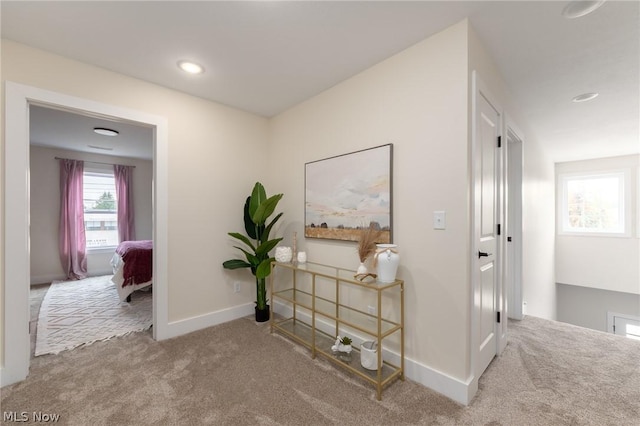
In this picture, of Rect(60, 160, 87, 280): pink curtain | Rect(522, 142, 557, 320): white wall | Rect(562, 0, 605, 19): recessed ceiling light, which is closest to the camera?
Rect(562, 0, 605, 19): recessed ceiling light

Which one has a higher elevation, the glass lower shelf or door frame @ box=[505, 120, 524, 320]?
door frame @ box=[505, 120, 524, 320]

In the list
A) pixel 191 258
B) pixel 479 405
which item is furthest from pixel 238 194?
pixel 479 405

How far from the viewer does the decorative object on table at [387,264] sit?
1892 mm

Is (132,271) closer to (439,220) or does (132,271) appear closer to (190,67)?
(190,67)

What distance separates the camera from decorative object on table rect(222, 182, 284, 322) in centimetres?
275

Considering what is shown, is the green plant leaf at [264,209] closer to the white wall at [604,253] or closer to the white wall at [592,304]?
the white wall at [604,253]

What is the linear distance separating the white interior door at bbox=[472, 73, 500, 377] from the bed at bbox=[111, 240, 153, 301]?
3919 mm

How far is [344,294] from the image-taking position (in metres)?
2.48

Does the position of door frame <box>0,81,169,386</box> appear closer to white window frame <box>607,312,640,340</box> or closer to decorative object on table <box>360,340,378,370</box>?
decorative object on table <box>360,340,378,370</box>

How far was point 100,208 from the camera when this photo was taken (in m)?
5.56

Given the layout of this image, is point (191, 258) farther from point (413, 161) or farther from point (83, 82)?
point (413, 161)

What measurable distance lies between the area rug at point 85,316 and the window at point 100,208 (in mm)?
1294

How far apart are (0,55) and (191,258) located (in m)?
2.02

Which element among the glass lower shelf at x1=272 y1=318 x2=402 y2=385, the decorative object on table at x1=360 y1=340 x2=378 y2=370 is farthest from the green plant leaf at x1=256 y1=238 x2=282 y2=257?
the decorative object on table at x1=360 y1=340 x2=378 y2=370
